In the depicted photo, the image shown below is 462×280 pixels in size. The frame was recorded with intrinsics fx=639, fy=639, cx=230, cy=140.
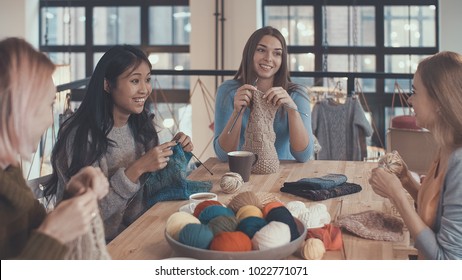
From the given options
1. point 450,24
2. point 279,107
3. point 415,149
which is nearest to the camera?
point 279,107

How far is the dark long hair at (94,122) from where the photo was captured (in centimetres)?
168

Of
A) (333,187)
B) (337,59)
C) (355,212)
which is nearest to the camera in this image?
(355,212)

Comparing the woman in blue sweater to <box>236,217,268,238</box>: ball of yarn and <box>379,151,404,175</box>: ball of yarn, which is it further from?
<box>236,217,268,238</box>: ball of yarn

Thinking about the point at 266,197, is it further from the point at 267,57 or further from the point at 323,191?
the point at 267,57

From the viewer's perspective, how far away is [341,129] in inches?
143

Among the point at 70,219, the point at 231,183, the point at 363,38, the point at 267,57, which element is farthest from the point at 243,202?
the point at 363,38

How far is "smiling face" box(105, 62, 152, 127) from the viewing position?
5.90ft

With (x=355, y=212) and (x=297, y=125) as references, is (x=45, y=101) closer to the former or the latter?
(x=355, y=212)

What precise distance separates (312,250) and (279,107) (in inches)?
41.9

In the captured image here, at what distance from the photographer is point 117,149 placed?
1.80 metres

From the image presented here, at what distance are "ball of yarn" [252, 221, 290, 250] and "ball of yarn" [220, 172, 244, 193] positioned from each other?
0.55 metres

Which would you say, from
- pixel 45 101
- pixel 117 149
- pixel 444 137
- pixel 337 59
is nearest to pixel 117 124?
pixel 117 149

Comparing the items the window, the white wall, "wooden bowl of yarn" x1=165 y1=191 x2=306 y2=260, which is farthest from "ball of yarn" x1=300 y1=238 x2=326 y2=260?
the window
